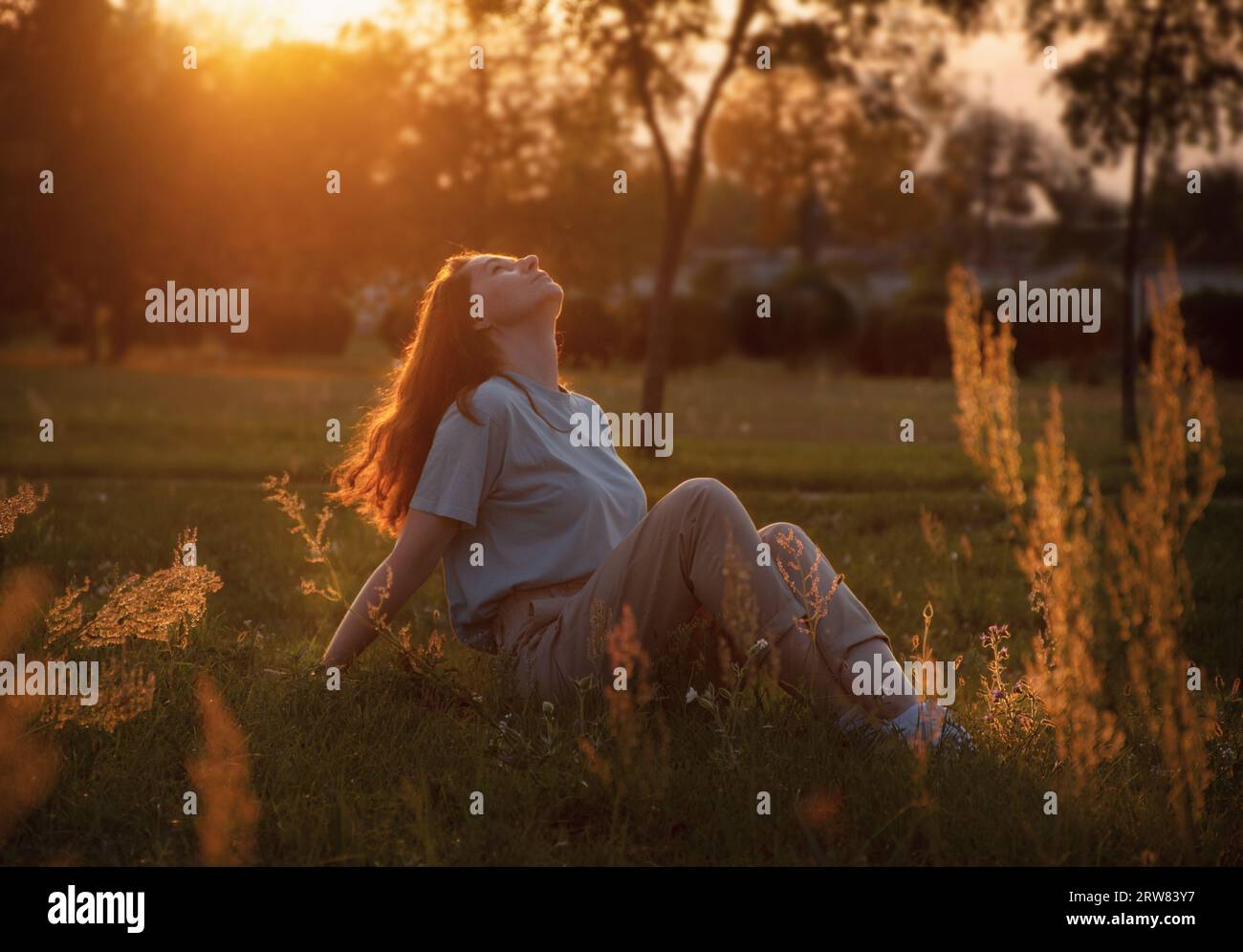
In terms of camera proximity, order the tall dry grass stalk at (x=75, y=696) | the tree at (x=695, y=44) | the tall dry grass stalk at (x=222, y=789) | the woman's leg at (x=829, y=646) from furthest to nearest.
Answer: the tree at (x=695, y=44) → the woman's leg at (x=829, y=646) → the tall dry grass stalk at (x=75, y=696) → the tall dry grass stalk at (x=222, y=789)

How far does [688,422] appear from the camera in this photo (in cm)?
1625

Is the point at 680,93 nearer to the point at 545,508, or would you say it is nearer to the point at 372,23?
the point at 372,23

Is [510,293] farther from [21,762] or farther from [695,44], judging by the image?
[695,44]

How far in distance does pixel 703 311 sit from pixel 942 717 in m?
31.0

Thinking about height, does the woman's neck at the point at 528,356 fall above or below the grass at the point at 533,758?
above

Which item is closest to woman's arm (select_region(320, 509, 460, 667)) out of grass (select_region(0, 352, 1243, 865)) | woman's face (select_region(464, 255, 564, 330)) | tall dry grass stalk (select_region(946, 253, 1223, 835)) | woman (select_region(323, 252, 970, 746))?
woman (select_region(323, 252, 970, 746))

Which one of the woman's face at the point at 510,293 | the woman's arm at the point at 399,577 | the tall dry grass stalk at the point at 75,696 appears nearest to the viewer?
the tall dry grass stalk at the point at 75,696

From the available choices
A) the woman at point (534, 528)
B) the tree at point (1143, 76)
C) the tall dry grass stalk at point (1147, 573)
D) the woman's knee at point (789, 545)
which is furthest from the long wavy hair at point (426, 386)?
the tree at point (1143, 76)

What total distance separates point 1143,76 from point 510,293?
10510 mm

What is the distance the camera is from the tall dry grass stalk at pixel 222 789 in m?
3.30

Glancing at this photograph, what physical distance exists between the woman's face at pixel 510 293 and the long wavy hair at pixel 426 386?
0.15 ft

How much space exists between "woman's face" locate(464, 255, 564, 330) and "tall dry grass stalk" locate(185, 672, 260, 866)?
156 centimetres

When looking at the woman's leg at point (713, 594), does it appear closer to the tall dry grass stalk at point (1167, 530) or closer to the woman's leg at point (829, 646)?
the woman's leg at point (829, 646)

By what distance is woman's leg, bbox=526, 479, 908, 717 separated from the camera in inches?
151
